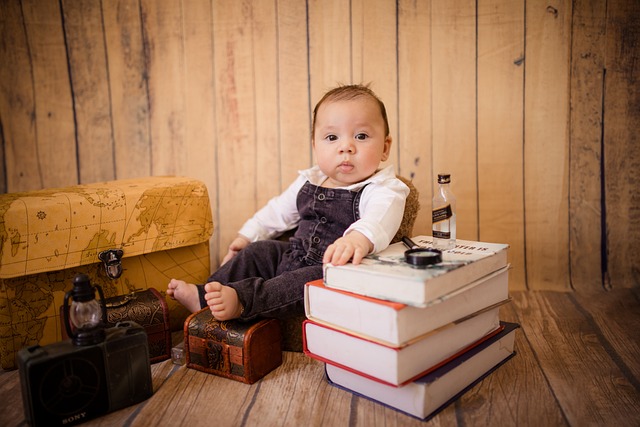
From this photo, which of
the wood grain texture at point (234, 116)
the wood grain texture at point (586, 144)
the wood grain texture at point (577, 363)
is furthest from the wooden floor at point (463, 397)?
the wood grain texture at point (234, 116)

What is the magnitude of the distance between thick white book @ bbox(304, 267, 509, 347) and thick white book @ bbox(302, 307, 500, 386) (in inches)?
0.7

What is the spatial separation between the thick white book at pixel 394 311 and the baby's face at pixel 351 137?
408 millimetres

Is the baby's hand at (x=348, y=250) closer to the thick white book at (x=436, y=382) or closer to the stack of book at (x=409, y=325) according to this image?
the stack of book at (x=409, y=325)

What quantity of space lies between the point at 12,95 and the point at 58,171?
13.7 inches

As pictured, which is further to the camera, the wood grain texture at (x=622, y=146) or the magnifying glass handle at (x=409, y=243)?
the wood grain texture at (x=622, y=146)

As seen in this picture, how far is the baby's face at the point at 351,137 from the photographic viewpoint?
4.58ft

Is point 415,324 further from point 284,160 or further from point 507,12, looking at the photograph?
point 507,12

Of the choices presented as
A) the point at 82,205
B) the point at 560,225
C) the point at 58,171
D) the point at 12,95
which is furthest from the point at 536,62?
the point at 12,95

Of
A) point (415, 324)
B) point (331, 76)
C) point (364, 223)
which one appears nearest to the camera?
point (415, 324)

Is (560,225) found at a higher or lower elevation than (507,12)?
lower

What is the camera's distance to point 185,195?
1530 millimetres

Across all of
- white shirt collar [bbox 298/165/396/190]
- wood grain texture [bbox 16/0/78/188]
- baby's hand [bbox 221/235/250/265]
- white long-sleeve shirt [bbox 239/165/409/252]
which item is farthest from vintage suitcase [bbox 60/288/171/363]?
wood grain texture [bbox 16/0/78/188]

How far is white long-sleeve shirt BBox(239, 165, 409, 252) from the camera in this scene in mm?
1254

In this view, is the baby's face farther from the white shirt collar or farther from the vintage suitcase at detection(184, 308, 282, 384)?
the vintage suitcase at detection(184, 308, 282, 384)
